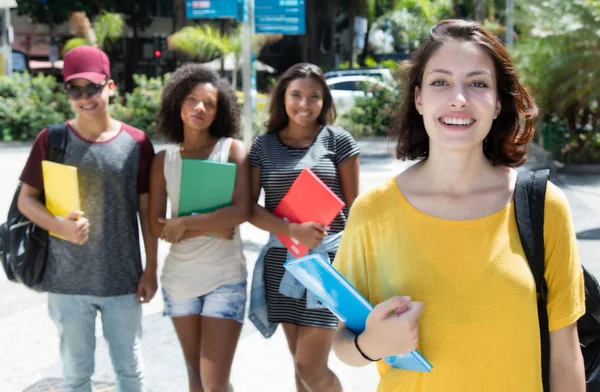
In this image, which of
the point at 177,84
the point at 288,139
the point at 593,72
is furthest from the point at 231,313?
the point at 593,72

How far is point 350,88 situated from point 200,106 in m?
21.6

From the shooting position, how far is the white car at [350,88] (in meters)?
20.8

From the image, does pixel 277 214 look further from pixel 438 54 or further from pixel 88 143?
pixel 438 54

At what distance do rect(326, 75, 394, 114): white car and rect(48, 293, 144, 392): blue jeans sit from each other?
15891mm

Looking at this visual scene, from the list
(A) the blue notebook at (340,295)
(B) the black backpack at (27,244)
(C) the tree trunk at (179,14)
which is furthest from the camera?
(C) the tree trunk at (179,14)

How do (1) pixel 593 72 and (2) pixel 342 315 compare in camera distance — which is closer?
(2) pixel 342 315

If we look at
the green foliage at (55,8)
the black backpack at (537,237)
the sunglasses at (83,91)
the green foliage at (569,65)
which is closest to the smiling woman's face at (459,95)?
the black backpack at (537,237)

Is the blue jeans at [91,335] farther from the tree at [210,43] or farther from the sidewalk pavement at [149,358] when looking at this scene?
the tree at [210,43]

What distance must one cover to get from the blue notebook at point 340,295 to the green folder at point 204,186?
168 centimetres

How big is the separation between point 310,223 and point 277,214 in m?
0.21

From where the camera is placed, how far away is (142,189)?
3.55 meters

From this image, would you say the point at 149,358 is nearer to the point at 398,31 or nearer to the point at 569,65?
the point at 569,65

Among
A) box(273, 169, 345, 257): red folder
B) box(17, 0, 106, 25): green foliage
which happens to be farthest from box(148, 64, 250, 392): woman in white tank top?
box(17, 0, 106, 25): green foliage

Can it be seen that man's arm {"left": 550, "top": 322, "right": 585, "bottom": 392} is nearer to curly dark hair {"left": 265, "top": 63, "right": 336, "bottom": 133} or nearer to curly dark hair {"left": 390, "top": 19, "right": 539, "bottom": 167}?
curly dark hair {"left": 390, "top": 19, "right": 539, "bottom": 167}
